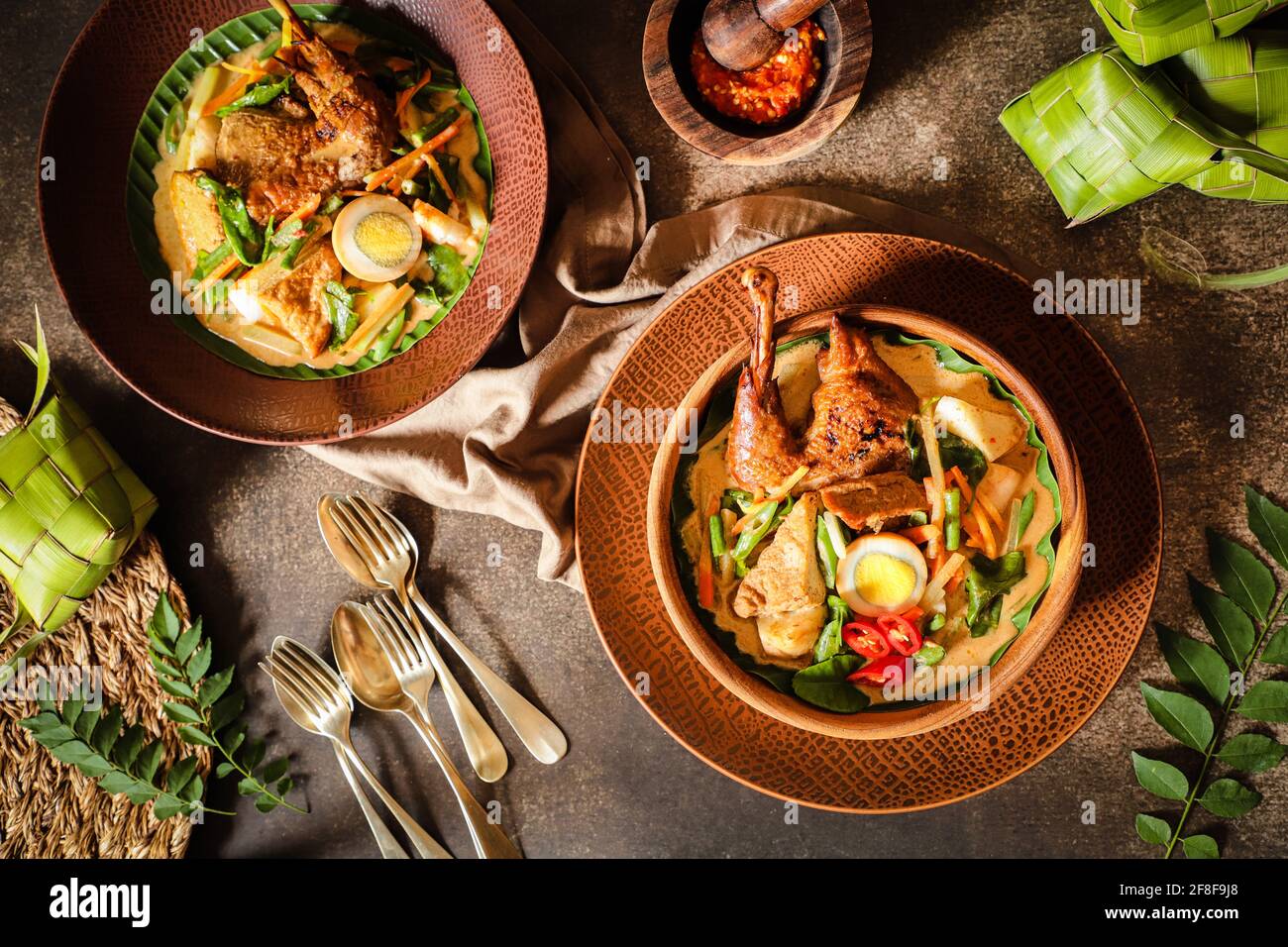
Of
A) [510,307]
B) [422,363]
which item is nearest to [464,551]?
[422,363]

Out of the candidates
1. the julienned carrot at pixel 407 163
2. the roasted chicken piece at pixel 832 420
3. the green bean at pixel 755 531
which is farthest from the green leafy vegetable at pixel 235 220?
the green bean at pixel 755 531

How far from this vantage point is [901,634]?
2.13 m

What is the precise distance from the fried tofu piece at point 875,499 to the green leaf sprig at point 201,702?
1.92 meters

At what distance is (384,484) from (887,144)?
189 cm

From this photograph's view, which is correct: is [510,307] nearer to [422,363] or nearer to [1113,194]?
[422,363]

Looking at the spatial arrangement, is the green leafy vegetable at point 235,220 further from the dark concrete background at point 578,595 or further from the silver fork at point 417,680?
the silver fork at point 417,680

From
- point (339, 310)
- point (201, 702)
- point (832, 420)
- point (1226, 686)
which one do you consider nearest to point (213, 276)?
point (339, 310)

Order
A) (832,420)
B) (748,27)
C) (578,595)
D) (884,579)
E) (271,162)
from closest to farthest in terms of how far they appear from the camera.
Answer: (832,420)
(884,579)
(748,27)
(271,162)
(578,595)

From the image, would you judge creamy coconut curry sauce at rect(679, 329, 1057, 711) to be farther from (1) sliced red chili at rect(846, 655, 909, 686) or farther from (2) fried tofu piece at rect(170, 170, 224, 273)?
(2) fried tofu piece at rect(170, 170, 224, 273)

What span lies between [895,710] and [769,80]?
5.93 feet

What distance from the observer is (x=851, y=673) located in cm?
218

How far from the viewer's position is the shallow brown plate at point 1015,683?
222cm

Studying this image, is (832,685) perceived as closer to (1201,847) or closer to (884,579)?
(884,579)

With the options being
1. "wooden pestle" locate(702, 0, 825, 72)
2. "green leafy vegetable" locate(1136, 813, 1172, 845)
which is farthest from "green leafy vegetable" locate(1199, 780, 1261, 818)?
"wooden pestle" locate(702, 0, 825, 72)
